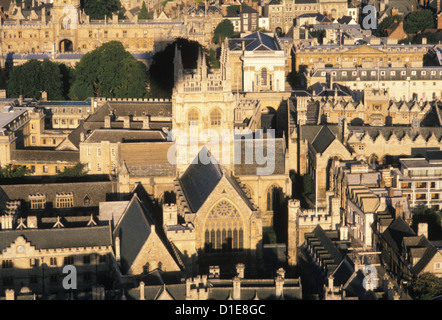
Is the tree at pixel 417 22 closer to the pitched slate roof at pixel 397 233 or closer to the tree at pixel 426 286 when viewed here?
the pitched slate roof at pixel 397 233

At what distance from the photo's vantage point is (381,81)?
461 ft

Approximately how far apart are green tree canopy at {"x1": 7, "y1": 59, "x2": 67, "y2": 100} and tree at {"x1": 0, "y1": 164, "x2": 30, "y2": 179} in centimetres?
3720

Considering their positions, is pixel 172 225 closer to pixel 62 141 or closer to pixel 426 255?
pixel 426 255

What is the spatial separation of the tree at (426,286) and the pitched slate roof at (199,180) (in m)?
17.5

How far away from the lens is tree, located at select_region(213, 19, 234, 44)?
7362 inches

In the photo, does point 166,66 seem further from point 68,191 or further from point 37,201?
point 37,201

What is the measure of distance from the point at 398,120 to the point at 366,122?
12.5 feet

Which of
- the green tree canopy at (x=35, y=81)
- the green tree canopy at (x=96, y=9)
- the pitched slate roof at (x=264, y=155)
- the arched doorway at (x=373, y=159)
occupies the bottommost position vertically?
the arched doorway at (x=373, y=159)

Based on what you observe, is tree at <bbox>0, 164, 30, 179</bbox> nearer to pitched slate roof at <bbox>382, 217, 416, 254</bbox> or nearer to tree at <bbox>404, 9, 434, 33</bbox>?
pitched slate roof at <bbox>382, 217, 416, 254</bbox>

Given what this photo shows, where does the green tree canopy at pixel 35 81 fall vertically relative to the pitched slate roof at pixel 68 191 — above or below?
above

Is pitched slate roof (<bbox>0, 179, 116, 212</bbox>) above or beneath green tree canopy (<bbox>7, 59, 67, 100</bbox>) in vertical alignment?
beneath

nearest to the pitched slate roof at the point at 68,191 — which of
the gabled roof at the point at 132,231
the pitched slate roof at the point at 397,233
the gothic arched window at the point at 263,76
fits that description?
the gabled roof at the point at 132,231

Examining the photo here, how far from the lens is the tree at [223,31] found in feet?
614

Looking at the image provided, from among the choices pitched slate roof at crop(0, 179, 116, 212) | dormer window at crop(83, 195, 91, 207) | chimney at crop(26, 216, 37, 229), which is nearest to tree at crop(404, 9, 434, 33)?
pitched slate roof at crop(0, 179, 116, 212)
